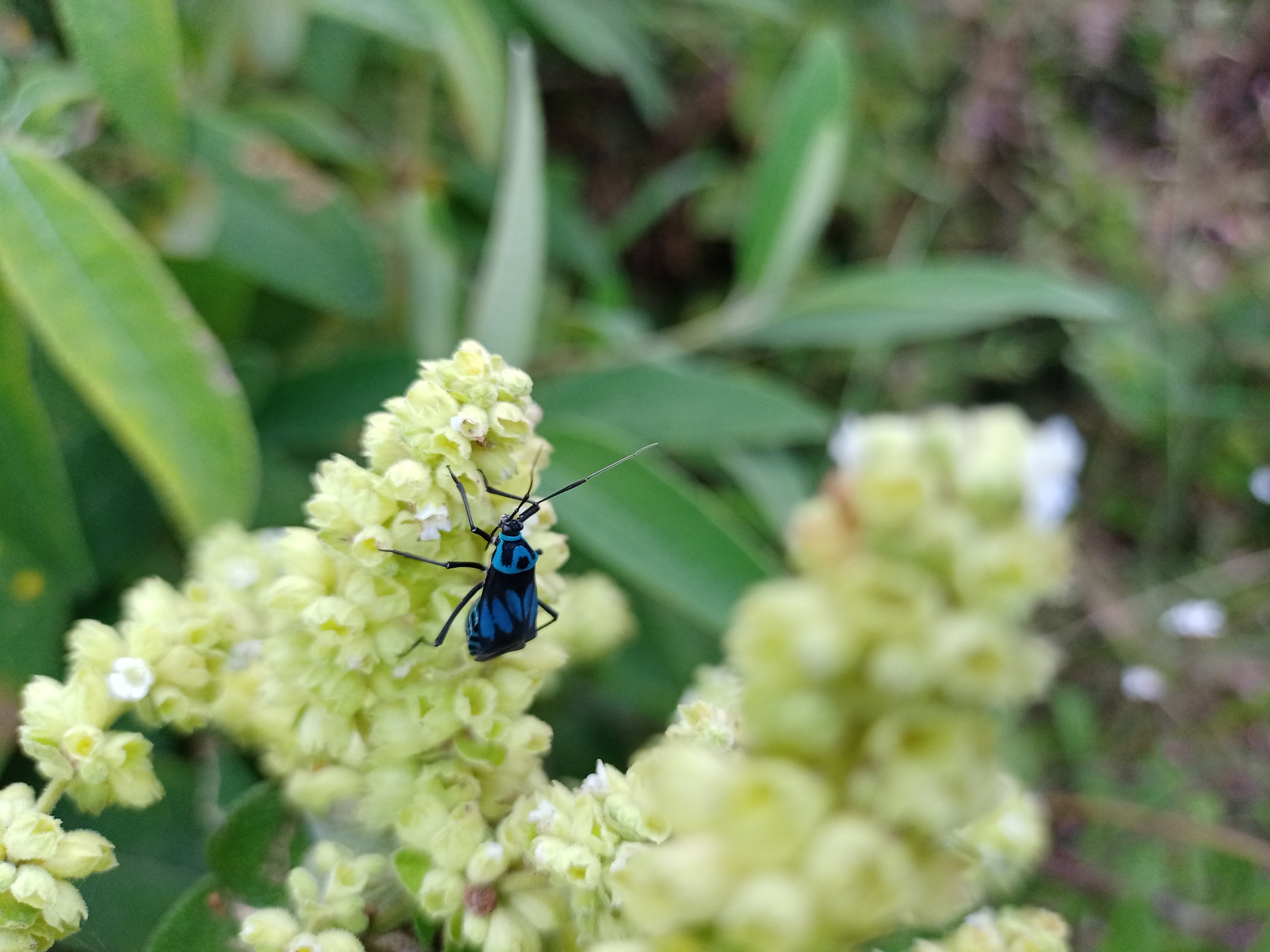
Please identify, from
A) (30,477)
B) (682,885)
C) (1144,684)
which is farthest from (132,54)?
(1144,684)

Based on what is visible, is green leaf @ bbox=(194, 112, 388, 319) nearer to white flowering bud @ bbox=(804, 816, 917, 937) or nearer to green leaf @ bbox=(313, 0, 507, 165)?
green leaf @ bbox=(313, 0, 507, 165)

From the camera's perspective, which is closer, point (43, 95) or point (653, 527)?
point (43, 95)

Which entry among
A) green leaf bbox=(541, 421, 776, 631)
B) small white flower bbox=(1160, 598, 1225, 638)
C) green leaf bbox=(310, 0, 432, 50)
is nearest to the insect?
green leaf bbox=(541, 421, 776, 631)


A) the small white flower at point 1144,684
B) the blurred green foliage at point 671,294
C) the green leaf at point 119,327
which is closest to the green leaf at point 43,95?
the blurred green foliage at point 671,294

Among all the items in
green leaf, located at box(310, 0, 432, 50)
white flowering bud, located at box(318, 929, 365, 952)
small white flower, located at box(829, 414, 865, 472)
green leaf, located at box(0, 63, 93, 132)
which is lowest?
white flowering bud, located at box(318, 929, 365, 952)

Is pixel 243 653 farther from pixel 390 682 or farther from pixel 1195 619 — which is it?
pixel 1195 619

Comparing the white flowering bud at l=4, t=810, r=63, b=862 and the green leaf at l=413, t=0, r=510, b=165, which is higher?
the green leaf at l=413, t=0, r=510, b=165
